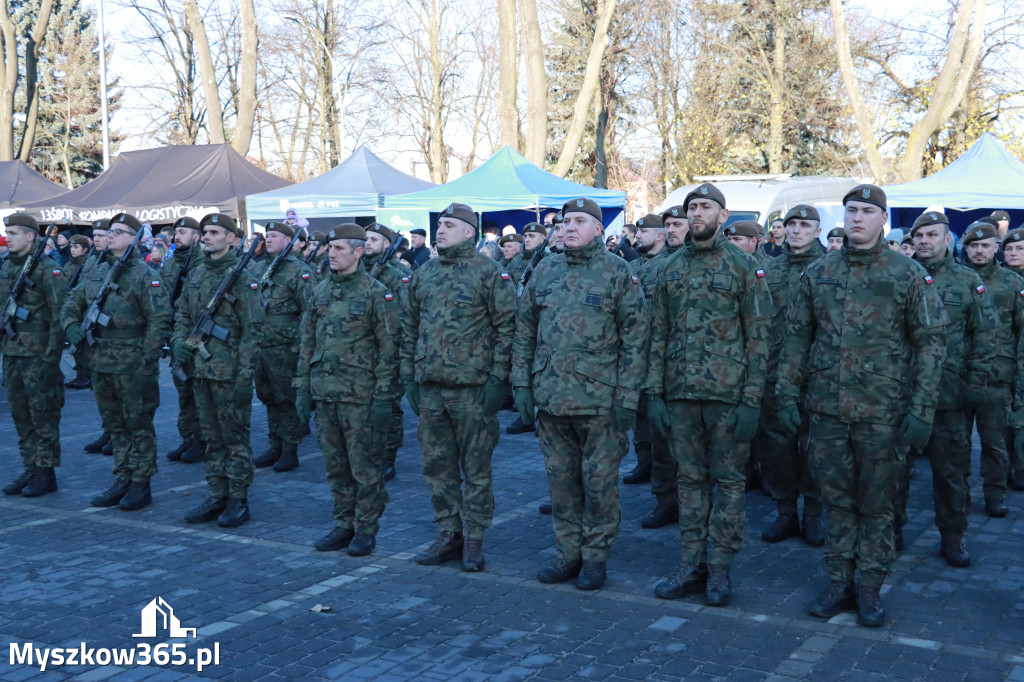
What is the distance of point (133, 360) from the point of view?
7707 millimetres

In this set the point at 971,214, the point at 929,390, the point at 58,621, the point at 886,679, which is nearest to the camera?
the point at 886,679

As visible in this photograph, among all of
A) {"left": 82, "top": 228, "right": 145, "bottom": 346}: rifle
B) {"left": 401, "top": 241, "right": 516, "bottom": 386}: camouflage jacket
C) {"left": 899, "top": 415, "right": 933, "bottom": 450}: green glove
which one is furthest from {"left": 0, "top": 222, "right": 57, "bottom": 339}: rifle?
{"left": 899, "top": 415, "right": 933, "bottom": 450}: green glove

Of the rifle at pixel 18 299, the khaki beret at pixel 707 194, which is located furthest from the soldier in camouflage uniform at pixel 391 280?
the khaki beret at pixel 707 194

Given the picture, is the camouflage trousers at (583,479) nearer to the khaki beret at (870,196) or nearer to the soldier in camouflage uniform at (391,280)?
the khaki beret at (870,196)

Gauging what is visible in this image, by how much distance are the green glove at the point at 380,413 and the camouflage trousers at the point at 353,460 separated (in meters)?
0.10

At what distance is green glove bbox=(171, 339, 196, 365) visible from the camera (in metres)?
7.25

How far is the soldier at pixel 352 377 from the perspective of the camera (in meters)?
6.38

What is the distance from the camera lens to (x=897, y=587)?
5.73 metres

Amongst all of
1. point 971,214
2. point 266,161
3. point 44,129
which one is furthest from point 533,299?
point 44,129

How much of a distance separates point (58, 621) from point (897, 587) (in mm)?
4582

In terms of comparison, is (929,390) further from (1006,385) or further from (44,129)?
(44,129)

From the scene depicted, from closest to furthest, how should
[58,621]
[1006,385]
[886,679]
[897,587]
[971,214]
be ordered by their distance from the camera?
[886,679] → [58,621] → [897,587] → [1006,385] → [971,214]

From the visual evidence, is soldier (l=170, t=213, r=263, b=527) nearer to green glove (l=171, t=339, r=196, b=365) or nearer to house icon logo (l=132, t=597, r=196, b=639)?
green glove (l=171, t=339, r=196, b=365)

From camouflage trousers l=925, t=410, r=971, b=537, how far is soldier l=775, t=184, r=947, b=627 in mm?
1266
